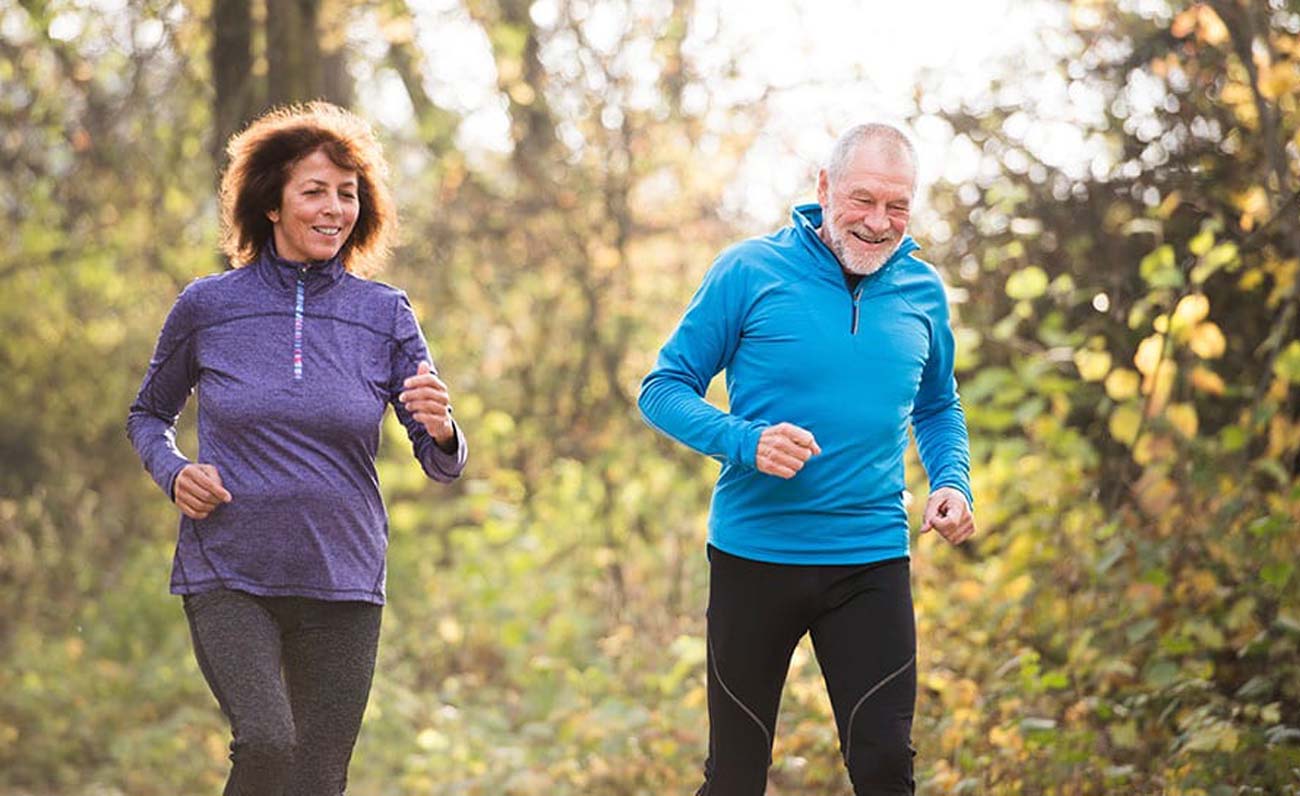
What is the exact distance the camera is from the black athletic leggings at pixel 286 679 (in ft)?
13.7

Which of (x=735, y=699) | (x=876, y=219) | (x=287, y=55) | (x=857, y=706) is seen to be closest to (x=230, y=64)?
(x=287, y=55)

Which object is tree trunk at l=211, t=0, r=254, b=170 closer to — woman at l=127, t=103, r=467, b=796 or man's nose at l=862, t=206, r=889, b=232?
woman at l=127, t=103, r=467, b=796

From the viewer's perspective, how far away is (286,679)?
14.6ft

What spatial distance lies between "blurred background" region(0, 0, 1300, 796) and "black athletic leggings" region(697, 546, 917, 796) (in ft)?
6.08

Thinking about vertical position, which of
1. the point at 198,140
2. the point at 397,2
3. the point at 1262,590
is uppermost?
the point at 397,2

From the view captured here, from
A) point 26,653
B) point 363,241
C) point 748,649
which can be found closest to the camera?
point 748,649

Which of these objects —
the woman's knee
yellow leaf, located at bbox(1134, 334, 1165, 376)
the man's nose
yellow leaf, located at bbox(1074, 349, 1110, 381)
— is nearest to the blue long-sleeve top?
the man's nose

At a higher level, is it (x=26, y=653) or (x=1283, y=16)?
(x=1283, y=16)

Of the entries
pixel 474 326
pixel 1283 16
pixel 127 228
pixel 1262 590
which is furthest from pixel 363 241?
pixel 127 228

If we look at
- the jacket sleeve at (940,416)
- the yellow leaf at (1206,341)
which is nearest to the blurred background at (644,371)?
the yellow leaf at (1206,341)

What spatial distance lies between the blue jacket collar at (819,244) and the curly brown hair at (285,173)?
110 cm

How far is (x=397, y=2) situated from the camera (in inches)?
362

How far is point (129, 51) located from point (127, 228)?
1894mm

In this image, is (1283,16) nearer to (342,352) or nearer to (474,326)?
(342,352)
